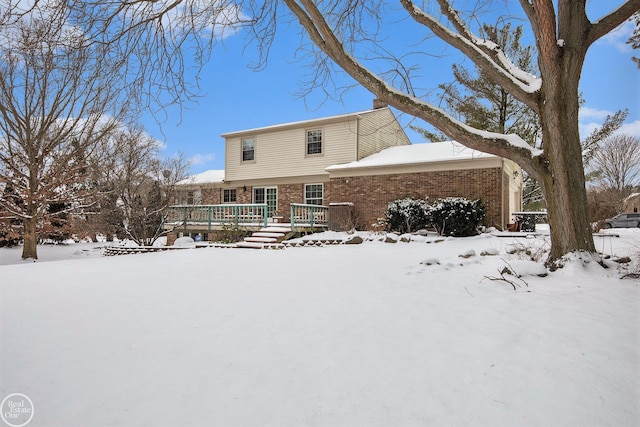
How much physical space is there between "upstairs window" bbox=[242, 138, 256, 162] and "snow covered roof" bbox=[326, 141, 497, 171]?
496cm

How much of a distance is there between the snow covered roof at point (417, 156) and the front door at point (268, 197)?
12.1 feet

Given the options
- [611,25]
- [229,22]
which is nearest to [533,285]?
[611,25]

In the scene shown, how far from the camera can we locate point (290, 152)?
57.0ft

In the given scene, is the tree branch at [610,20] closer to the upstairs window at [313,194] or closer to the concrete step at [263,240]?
the concrete step at [263,240]

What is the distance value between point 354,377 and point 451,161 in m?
11.7

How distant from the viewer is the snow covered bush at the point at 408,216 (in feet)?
38.6

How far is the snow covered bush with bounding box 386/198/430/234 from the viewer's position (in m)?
11.8

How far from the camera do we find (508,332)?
292 cm

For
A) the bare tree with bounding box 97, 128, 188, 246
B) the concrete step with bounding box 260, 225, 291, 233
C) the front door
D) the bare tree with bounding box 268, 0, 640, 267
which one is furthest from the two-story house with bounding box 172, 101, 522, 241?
the bare tree with bounding box 268, 0, 640, 267

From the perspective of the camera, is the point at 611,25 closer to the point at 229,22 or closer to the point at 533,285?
the point at 533,285

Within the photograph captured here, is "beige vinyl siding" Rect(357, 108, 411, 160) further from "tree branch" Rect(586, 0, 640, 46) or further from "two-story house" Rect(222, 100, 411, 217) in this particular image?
"tree branch" Rect(586, 0, 640, 46)

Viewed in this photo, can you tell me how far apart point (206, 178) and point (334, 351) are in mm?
19101

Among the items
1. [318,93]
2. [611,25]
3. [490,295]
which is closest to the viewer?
[490,295]

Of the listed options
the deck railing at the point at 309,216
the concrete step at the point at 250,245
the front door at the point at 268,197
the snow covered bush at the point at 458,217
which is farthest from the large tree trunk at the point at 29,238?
the snow covered bush at the point at 458,217
